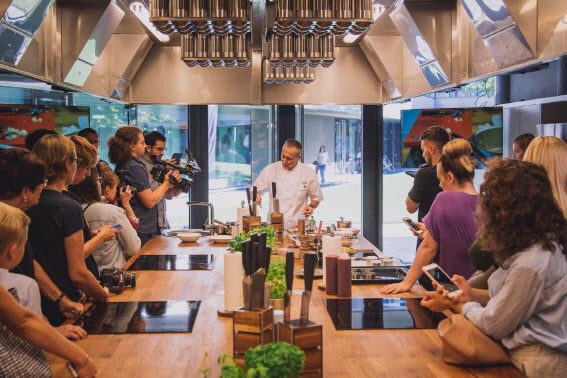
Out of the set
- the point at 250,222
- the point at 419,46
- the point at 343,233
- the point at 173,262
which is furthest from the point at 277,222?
the point at 419,46

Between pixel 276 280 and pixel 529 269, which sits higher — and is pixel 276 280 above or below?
below

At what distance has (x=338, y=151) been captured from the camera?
324 inches

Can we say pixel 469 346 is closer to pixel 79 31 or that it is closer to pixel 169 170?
pixel 169 170

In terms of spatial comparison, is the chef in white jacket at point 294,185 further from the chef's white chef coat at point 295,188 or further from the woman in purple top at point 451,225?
the woman in purple top at point 451,225

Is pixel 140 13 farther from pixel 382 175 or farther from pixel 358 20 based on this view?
pixel 382 175

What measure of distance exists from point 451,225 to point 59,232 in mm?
1930

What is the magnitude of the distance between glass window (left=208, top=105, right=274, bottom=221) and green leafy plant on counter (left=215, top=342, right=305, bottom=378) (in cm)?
665

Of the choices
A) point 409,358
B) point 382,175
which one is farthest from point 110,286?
point 382,175

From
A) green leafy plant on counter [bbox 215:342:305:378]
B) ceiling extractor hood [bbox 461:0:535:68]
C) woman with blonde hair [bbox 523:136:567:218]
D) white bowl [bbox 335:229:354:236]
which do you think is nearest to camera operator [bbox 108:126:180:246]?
white bowl [bbox 335:229:354:236]

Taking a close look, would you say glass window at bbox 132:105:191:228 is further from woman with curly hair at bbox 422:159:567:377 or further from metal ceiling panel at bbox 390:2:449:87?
woman with curly hair at bbox 422:159:567:377

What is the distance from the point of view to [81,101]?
21.8 feet

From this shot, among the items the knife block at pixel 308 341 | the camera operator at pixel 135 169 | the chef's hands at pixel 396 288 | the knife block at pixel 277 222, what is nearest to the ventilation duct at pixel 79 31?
the camera operator at pixel 135 169

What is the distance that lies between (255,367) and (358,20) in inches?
101

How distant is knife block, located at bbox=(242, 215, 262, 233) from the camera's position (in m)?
4.60
